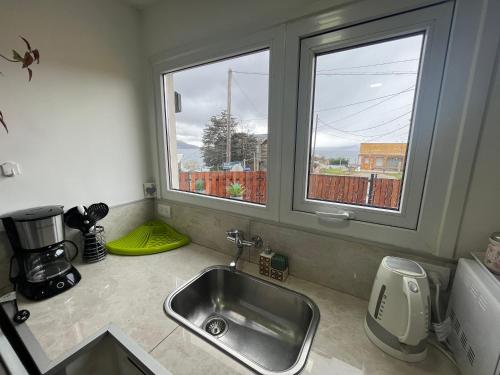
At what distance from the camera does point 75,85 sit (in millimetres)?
1088

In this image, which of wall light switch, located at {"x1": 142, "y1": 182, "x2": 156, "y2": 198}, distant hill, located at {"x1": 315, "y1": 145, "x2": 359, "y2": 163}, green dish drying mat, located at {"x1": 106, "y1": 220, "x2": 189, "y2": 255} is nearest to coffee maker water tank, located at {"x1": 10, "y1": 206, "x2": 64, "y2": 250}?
green dish drying mat, located at {"x1": 106, "y1": 220, "x2": 189, "y2": 255}

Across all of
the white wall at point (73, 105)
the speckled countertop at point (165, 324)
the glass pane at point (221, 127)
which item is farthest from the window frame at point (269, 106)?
the speckled countertop at point (165, 324)

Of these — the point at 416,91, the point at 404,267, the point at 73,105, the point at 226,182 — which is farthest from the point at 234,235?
the point at 73,105

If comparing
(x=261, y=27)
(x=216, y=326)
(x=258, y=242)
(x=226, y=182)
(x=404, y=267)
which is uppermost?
(x=261, y=27)

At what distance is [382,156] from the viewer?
84cm

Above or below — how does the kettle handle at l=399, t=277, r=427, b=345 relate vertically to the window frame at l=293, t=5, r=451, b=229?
below

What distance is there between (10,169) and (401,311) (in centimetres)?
162

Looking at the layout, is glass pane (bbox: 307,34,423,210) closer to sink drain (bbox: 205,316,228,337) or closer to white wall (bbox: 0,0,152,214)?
sink drain (bbox: 205,316,228,337)

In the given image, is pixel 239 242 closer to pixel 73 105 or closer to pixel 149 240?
pixel 149 240

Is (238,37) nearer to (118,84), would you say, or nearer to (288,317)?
(118,84)

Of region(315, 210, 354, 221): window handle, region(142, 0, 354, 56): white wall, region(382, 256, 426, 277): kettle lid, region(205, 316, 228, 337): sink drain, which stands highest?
region(142, 0, 354, 56): white wall

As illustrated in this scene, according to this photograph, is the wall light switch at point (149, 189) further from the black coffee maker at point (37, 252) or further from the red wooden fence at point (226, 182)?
the black coffee maker at point (37, 252)

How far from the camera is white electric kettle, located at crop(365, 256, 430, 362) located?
0.58 metres

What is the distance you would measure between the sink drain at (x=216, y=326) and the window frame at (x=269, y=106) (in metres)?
0.55
